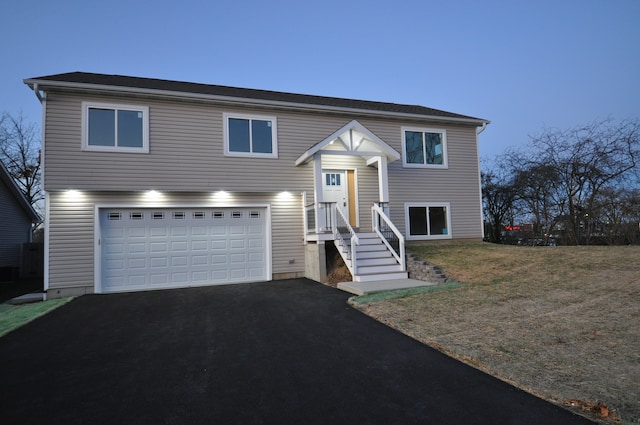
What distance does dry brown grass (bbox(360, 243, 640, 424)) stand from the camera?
3.01 m

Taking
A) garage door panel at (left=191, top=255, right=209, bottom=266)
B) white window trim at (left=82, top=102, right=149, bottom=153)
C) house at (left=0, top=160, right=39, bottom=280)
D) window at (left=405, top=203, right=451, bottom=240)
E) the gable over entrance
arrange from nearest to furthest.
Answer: white window trim at (left=82, top=102, right=149, bottom=153) → garage door panel at (left=191, top=255, right=209, bottom=266) → the gable over entrance → window at (left=405, top=203, right=451, bottom=240) → house at (left=0, top=160, right=39, bottom=280)

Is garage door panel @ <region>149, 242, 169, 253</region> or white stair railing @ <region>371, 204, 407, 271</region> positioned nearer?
garage door panel @ <region>149, 242, 169, 253</region>

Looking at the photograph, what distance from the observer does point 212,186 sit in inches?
386

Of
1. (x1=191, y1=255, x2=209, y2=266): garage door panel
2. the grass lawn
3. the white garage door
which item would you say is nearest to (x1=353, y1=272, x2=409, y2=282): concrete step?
the white garage door

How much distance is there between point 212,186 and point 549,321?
8.65 m

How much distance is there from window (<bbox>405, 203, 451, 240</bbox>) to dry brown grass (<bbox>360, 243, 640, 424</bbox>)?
2986 mm

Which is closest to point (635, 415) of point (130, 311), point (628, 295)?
point (628, 295)

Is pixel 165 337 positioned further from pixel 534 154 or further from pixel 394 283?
pixel 534 154

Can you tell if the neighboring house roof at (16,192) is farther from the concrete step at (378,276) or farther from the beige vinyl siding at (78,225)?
the concrete step at (378,276)

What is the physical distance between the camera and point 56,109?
28.4 feet

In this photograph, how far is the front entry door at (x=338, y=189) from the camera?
441 inches

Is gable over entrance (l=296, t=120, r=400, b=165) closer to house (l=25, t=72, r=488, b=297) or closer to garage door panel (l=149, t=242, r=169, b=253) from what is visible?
house (l=25, t=72, r=488, b=297)

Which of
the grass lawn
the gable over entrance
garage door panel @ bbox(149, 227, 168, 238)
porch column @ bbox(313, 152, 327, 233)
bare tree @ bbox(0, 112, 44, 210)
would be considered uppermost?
bare tree @ bbox(0, 112, 44, 210)

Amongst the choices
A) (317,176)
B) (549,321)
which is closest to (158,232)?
(317,176)
